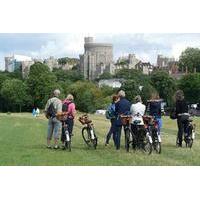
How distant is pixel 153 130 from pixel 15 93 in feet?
286

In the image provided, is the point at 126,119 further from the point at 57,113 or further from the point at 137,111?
the point at 57,113

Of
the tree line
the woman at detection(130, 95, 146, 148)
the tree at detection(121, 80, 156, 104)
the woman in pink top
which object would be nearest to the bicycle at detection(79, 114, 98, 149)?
the woman in pink top

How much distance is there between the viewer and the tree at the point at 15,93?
106 metres

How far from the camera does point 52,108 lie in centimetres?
1972

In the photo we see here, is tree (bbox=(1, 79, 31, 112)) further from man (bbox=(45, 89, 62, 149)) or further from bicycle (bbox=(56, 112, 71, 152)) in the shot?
bicycle (bbox=(56, 112, 71, 152))

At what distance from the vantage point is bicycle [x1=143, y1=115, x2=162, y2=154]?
60.9 ft

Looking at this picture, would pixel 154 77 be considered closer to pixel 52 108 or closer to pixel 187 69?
pixel 187 69

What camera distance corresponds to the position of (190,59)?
16138 cm

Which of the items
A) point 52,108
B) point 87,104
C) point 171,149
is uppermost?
point 52,108

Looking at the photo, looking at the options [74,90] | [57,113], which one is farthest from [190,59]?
[57,113]

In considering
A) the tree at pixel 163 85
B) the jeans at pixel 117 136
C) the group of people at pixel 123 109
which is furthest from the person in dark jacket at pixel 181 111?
the tree at pixel 163 85

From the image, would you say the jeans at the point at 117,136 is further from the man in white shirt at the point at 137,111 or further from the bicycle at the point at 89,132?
the man in white shirt at the point at 137,111

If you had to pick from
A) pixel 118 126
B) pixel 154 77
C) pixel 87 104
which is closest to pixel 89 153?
pixel 118 126
